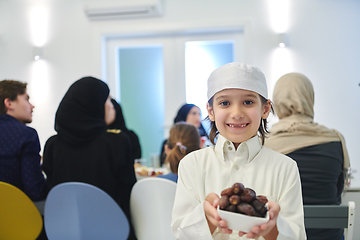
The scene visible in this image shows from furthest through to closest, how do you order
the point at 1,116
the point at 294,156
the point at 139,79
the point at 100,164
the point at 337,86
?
the point at 139,79
the point at 337,86
the point at 1,116
the point at 100,164
the point at 294,156

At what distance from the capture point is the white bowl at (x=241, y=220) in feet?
2.19

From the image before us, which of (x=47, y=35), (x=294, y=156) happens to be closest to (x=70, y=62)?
(x=47, y=35)

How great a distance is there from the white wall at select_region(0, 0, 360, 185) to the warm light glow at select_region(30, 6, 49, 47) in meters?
0.04

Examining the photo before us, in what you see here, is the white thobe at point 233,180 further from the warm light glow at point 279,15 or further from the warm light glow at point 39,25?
the warm light glow at point 39,25

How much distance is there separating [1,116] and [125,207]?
938 millimetres

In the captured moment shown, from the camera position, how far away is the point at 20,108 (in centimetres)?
204

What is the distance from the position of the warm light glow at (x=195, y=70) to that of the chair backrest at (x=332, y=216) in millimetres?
2997

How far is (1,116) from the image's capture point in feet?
6.34

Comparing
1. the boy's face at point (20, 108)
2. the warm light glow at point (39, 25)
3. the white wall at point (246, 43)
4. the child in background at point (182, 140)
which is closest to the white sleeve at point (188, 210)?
the child in background at point (182, 140)

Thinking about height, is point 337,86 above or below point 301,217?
above

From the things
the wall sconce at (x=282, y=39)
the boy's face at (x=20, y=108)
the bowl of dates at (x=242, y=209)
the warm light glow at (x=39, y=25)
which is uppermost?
the warm light glow at (x=39, y=25)

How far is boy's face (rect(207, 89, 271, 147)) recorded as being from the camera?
0.91 m

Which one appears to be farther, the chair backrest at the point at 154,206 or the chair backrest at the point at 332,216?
the chair backrest at the point at 154,206

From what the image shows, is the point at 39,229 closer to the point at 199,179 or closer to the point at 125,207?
the point at 125,207
